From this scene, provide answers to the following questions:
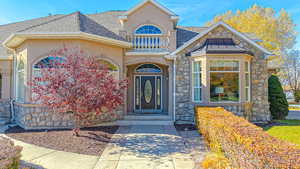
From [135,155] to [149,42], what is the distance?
7.25 metres

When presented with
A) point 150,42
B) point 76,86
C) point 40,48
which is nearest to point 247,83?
point 150,42

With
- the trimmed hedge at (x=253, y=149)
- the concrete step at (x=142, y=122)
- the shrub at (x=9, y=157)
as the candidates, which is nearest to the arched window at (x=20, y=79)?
the concrete step at (x=142, y=122)

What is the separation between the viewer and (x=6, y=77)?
10188 mm

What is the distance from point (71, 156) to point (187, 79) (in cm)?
679

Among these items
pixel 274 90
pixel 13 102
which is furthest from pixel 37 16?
pixel 274 90

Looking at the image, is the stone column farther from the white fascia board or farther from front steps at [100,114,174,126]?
front steps at [100,114,174,126]

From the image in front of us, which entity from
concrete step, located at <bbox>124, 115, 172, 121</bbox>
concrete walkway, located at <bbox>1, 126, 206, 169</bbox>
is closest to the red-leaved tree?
concrete walkway, located at <bbox>1, 126, 206, 169</bbox>

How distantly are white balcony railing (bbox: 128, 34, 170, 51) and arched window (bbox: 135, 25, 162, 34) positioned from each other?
755mm

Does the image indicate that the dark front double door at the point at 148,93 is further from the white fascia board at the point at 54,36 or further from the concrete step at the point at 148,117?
the white fascia board at the point at 54,36

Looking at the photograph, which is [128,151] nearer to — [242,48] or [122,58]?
[122,58]

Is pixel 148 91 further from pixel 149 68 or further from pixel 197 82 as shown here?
pixel 197 82

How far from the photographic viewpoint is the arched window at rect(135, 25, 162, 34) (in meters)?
11.2

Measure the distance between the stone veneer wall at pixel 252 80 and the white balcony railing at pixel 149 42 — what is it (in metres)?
1.53

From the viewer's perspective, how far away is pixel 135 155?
16.6 feet
